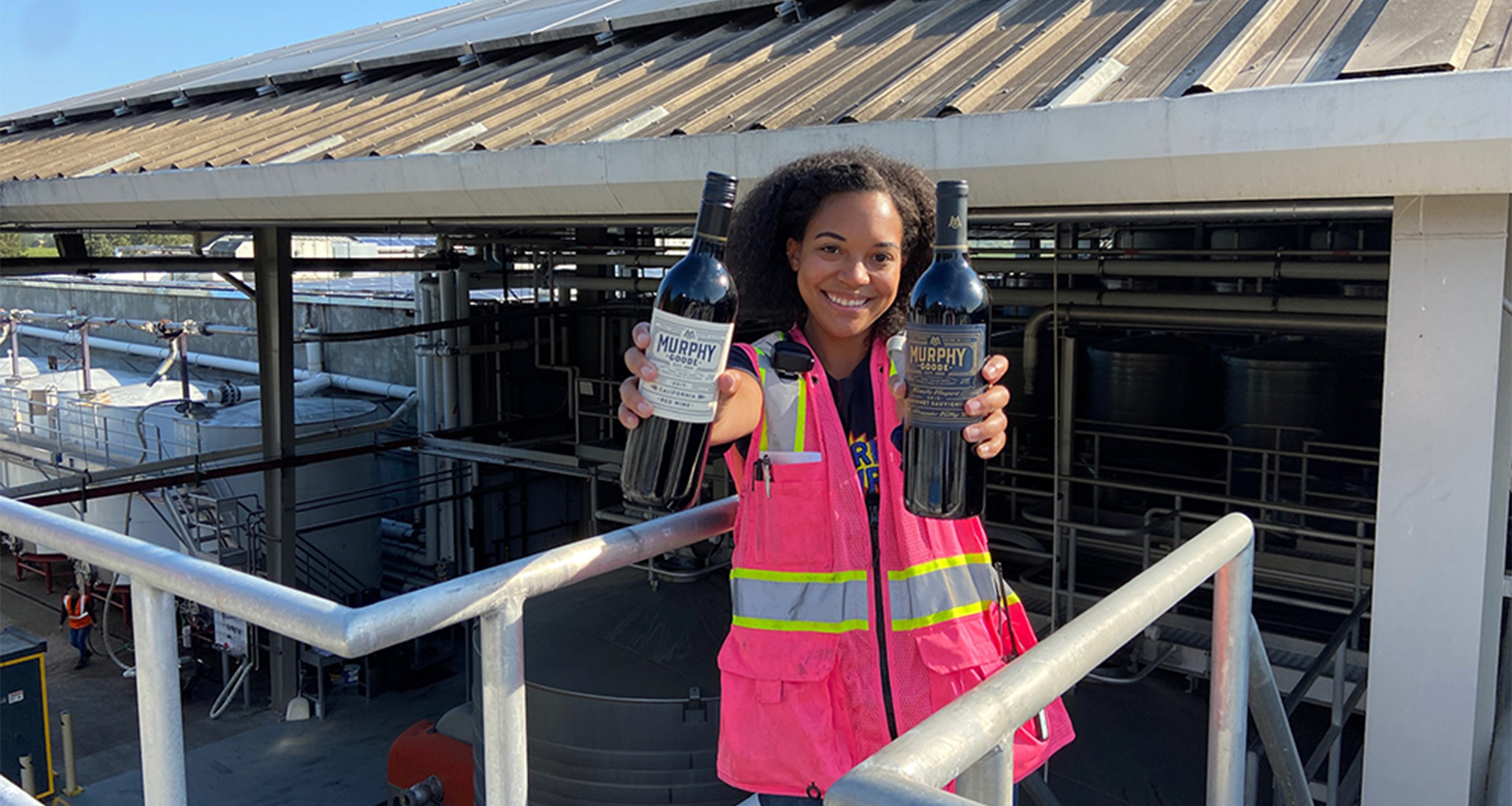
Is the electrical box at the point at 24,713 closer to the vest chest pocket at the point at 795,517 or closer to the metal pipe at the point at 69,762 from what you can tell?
the metal pipe at the point at 69,762

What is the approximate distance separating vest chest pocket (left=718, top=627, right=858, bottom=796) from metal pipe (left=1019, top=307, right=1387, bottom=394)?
4.36 m

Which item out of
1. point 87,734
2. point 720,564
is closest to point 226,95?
point 720,564

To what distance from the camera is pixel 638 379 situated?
72.4 inches

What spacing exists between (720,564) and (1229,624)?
222 inches

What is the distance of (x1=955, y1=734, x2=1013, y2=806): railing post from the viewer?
1224 mm

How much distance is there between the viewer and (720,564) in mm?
7441

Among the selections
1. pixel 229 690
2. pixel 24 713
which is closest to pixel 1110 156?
pixel 24 713

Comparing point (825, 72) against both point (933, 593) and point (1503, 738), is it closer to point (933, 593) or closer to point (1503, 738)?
point (933, 593)

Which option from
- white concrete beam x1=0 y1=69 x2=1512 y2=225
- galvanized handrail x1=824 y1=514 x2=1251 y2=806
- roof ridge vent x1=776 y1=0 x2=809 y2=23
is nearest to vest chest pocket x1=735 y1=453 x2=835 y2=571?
galvanized handrail x1=824 y1=514 x2=1251 y2=806

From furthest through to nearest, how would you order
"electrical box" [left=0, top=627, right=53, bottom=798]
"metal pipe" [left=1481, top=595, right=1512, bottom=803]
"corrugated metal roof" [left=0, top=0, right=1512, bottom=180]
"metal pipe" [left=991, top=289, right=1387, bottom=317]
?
"electrical box" [left=0, top=627, right=53, bottom=798], "metal pipe" [left=991, top=289, right=1387, bottom=317], "corrugated metal roof" [left=0, top=0, right=1512, bottom=180], "metal pipe" [left=1481, top=595, right=1512, bottom=803]

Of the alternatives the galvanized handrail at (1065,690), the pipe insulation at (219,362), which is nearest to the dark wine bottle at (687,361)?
the galvanized handrail at (1065,690)

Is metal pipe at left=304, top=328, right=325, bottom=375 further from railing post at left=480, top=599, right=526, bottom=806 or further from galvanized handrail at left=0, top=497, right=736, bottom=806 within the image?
railing post at left=480, top=599, right=526, bottom=806

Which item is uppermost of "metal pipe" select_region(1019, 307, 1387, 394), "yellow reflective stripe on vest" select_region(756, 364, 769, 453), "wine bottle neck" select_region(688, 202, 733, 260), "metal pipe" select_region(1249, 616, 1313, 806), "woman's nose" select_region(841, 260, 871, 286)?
"wine bottle neck" select_region(688, 202, 733, 260)

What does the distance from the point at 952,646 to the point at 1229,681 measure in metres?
0.55
